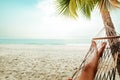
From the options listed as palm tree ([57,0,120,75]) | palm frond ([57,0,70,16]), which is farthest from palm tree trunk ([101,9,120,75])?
palm frond ([57,0,70,16])

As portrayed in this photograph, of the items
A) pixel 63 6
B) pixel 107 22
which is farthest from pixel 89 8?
pixel 107 22

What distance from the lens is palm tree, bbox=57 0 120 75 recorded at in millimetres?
3122

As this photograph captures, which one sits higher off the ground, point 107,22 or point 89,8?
point 89,8

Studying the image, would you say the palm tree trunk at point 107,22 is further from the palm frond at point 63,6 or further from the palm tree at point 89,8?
the palm frond at point 63,6

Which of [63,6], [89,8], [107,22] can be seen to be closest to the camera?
[107,22]

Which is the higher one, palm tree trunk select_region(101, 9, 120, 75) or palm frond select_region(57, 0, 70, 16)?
palm frond select_region(57, 0, 70, 16)

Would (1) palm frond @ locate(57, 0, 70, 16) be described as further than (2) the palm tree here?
Yes

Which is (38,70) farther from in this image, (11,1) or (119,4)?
(11,1)

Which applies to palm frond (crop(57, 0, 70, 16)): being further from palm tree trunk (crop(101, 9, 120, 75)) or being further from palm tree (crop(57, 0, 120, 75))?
palm tree trunk (crop(101, 9, 120, 75))

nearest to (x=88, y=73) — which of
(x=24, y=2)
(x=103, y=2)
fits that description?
(x=103, y=2)

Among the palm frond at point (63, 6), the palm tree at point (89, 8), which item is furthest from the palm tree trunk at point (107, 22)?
the palm frond at point (63, 6)

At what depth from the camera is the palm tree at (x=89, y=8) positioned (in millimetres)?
3122

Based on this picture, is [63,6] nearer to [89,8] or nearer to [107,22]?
[89,8]

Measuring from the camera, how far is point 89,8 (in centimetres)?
406
